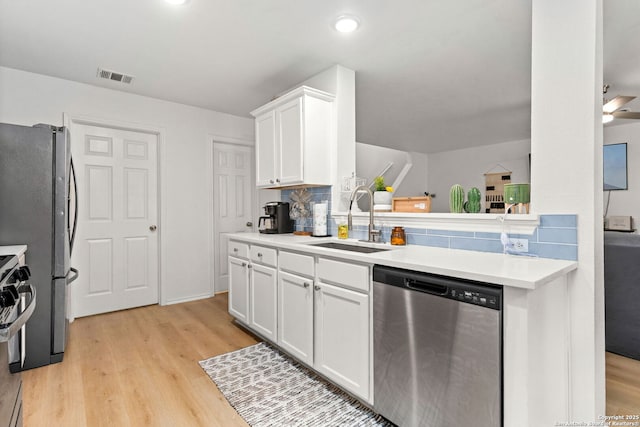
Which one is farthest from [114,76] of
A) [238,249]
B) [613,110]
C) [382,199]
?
[613,110]

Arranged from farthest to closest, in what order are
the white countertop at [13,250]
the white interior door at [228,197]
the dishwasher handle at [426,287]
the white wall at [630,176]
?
the white wall at [630,176] < the white interior door at [228,197] < the white countertop at [13,250] < the dishwasher handle at [426,287]

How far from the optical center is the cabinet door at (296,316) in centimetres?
208

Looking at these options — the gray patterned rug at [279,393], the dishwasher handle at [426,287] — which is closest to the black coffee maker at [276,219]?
the gray patterned rug at [279,393]

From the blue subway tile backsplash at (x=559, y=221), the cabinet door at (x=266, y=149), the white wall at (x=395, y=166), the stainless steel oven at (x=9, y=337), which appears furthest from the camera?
the white wall at (x=395, y=166)

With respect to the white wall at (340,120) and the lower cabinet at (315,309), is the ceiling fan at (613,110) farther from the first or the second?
the lower cabinet at (315,309)

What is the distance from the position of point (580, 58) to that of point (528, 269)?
1.05 m

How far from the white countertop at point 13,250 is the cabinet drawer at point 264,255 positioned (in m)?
1.44

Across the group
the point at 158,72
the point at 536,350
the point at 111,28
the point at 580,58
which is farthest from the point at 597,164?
the point at 158,72

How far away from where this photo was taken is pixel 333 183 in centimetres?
293

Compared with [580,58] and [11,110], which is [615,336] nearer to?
[580,58]

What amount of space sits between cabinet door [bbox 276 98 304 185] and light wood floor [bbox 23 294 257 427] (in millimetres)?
1453

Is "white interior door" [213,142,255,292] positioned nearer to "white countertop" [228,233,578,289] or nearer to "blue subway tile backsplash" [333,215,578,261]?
"white countertop" [228,233,578,289]

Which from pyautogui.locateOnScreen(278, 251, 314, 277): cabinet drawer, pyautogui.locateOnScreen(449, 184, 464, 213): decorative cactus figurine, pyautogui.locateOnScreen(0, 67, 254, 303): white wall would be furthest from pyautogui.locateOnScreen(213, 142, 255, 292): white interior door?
pyautogui.locateOnScreen(449, 184, 464, 213): decorative cactus figurine

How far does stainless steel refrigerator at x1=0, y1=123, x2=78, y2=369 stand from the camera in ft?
7.22
